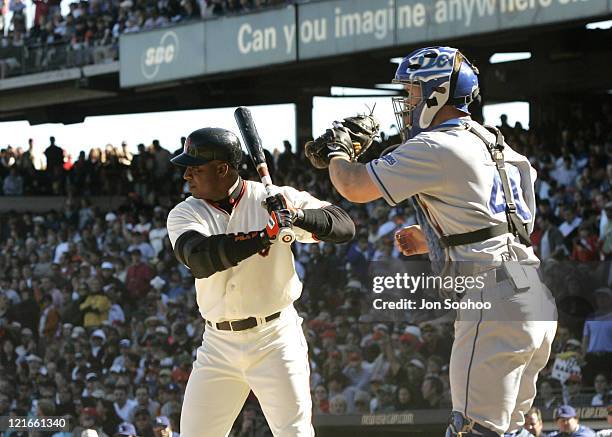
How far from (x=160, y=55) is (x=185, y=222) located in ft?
44.4

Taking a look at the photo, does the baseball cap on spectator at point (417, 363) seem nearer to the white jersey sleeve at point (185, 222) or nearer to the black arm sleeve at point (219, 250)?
the white jersey sleeve at point (185, 222)

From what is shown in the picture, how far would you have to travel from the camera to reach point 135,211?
19031 millimetres

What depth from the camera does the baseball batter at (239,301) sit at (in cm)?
519

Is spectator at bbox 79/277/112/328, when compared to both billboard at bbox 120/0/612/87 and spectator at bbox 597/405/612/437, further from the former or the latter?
spectator at bbox 597/405/612/437

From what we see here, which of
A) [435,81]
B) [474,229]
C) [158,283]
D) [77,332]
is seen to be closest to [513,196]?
[474,229]

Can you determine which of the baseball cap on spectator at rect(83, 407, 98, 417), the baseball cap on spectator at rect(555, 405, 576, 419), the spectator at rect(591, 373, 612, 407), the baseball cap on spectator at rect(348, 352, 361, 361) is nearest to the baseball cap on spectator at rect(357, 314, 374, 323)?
the baseball cap on spectator at rect(348, 352, 361, 361)

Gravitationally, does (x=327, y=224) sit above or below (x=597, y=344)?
above

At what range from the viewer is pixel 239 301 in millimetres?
5246

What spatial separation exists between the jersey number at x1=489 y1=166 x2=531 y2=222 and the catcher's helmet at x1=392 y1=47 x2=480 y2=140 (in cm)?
34

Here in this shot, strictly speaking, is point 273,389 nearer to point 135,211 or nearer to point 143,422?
point 143,422

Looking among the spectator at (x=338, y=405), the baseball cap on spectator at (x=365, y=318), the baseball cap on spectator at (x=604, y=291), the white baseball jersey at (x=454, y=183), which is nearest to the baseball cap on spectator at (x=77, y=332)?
the baseball cap on spectator at (x=365, y=318)

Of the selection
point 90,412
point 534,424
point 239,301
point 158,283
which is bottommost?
point 90,412

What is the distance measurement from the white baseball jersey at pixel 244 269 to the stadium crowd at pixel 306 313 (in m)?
4.95

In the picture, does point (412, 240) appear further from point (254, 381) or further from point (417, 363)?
point (417, 363)
